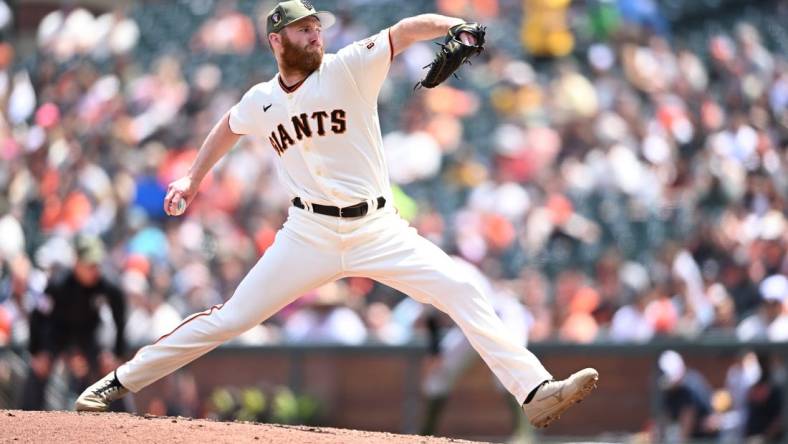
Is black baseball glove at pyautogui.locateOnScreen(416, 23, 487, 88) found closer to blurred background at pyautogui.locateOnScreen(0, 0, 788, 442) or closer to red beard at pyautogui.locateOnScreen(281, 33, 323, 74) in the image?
red beard at pyautogui.locateOnScreen(281, 33, 323, 74)

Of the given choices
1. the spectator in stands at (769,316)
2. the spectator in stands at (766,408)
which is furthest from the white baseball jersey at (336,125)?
the spectator in stands at (769,316)

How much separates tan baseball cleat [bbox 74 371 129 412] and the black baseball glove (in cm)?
213

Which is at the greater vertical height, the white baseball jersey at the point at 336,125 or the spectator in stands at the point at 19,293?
the white baseball jersey at the point at 336,125

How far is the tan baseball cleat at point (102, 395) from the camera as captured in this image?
724 cm

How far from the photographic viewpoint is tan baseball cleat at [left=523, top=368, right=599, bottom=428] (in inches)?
260

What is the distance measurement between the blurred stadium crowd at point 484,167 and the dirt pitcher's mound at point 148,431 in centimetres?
517

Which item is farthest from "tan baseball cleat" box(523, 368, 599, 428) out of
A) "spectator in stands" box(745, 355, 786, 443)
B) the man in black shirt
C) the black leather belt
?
the man in black shirt

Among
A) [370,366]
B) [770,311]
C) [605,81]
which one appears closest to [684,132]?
[605,81]

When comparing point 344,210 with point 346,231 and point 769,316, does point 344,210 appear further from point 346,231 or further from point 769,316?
point 769,316

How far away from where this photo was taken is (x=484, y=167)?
15312 mm

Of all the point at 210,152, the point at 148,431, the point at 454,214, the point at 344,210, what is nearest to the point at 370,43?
the point at 344,210

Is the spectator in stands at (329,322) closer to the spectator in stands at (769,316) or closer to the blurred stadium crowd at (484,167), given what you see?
the blurred stadium crowd at (484,167)

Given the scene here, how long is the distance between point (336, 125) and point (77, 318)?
18.7 feet

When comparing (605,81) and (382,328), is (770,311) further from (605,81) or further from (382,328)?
(605,81)
